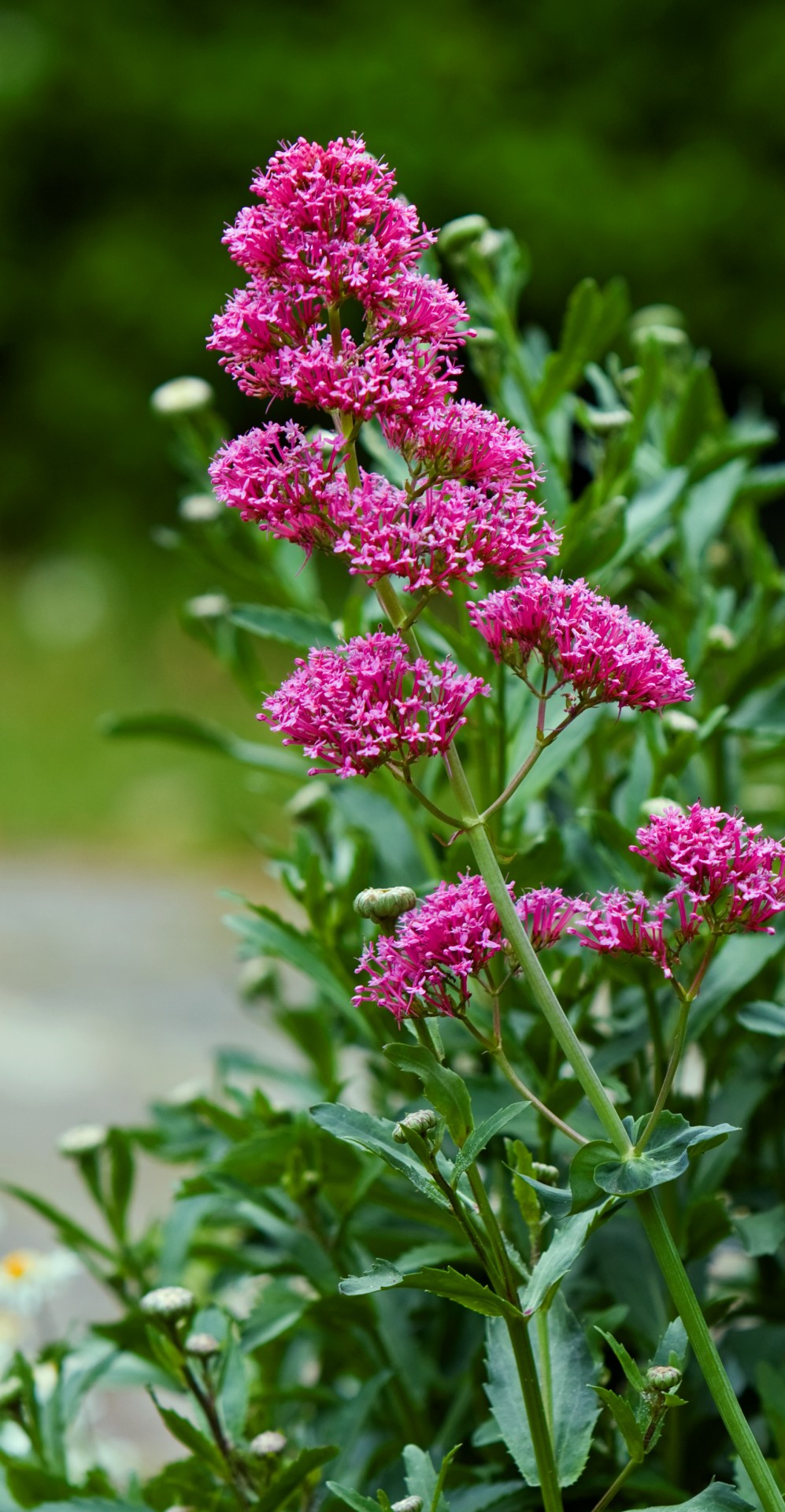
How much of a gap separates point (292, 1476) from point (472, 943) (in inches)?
13.7

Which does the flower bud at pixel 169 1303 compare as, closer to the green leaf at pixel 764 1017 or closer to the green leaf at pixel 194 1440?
the green leaf at pixel 194 1440

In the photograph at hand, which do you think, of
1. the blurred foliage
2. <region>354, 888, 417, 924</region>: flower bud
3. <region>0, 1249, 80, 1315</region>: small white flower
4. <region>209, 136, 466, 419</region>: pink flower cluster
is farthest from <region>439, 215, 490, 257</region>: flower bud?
the blurred foliage

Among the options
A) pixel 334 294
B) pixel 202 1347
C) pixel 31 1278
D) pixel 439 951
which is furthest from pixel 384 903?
pixel 31 1278

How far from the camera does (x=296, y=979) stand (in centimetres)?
350

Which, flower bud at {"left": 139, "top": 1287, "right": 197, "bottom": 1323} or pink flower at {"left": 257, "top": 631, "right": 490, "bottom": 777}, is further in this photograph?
flower bud at {"left": 139, "top": 1287, "right": 197, "bottom": 1323}

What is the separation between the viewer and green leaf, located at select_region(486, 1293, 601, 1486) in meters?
0.80

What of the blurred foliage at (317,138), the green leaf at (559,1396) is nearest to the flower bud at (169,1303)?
the green leaf at (559,1396)

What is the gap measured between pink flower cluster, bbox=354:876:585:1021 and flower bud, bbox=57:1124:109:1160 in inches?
21.3

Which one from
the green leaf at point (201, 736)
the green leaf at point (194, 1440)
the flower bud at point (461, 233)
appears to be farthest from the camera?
the green leaf at point (201, 736)

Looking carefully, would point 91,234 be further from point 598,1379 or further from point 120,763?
point 598,1379

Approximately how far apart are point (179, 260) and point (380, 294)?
5.08 metres

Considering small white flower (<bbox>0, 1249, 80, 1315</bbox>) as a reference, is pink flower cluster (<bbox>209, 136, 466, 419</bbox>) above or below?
above

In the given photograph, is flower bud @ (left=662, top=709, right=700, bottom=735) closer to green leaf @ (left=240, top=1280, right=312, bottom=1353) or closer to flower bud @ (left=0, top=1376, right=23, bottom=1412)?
green leaf @ (left=240, top=1280, right=312, bottom=1353)

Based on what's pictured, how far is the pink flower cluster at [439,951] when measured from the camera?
2.23 ft
